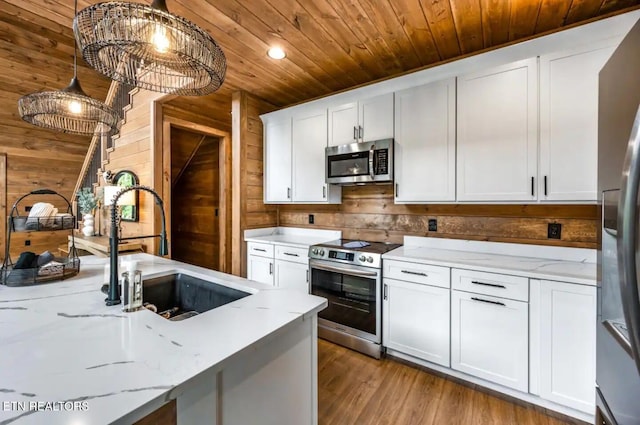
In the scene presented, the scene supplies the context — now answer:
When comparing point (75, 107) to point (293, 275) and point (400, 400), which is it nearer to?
point (293, 275)

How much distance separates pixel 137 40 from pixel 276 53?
1540 millimetres

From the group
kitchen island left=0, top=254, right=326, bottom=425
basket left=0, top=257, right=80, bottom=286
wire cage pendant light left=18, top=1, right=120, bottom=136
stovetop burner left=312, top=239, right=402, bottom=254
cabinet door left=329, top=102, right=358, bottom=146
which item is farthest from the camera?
cabinet door left=329, top=102, right=358, bottom=146

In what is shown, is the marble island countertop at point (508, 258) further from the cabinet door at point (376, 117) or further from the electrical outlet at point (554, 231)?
the cabinet door at point (376, 117)

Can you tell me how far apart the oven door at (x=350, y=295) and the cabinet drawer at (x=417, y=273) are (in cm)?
10

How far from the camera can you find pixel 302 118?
122 inches

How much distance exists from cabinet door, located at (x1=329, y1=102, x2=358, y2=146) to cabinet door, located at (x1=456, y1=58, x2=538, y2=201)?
3.11 ft

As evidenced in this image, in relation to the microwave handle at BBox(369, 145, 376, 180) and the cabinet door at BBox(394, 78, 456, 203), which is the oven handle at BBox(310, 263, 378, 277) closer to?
the cabinet door at BBox(394, 78, 456, 203)

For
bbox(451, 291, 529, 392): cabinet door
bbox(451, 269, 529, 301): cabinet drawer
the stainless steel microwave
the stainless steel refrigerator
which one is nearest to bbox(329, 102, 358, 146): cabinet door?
the stainless steel microwave

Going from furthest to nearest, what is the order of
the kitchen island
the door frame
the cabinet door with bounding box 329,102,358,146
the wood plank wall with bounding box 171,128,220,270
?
the wood plank wall with bounding box 171,128,220,270, the door frame, the cabinet door with bounding box 329,102,358,146, the kitchen island

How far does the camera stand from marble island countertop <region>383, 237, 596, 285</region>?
1711mm

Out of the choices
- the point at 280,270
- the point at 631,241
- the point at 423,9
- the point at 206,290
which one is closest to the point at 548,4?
the point at 423,9

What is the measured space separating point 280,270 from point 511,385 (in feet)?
6.96

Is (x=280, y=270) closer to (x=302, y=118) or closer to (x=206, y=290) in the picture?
(x=206, y=290)

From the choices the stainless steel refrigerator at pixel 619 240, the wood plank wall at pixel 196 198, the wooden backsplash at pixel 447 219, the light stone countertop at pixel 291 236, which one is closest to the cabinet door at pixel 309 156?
the wooden backsplash at pixel 447 219
